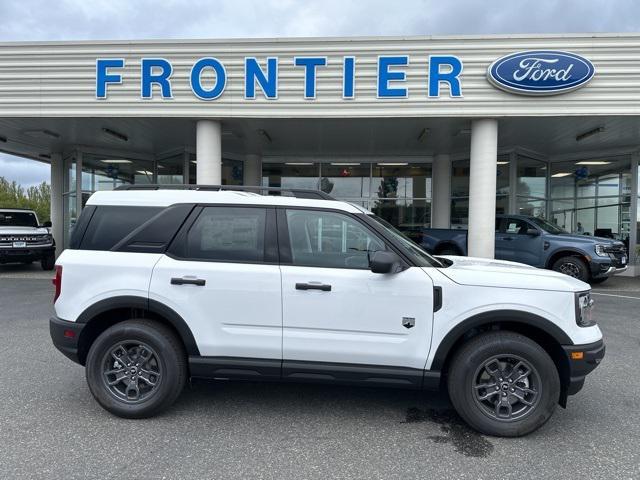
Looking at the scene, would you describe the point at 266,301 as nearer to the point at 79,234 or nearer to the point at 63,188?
the point at 79,234

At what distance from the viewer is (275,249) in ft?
11.6

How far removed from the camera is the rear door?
136 inches

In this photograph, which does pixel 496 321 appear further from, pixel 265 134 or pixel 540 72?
pixel 265 134

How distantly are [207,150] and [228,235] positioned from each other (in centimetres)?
781

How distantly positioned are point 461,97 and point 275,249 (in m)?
8.19

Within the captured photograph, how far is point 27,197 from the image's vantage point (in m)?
57.2

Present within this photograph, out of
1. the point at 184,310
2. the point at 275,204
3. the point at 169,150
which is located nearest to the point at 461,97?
the point at 275,204

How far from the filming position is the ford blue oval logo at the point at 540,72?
32.0 ft

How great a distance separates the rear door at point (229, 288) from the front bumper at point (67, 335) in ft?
2.39

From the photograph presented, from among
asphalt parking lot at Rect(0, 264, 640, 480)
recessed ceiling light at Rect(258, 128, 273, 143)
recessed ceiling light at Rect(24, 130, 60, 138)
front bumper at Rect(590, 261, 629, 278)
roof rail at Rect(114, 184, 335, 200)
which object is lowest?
asphalt parking lot at Rect(0, 264, 640, 480)

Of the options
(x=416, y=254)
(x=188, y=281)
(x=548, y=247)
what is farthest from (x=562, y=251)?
(x=188, y=281)

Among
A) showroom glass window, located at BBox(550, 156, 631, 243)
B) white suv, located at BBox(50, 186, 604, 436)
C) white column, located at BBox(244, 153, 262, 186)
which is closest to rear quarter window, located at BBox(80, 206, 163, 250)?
white suv, located at BBox(50, 186, 604, 436)

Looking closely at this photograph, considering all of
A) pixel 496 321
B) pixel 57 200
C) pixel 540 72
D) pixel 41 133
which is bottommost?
pixel 496 321

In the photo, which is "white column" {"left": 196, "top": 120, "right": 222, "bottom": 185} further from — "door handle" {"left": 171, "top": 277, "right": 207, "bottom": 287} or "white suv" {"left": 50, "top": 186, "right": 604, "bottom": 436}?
"door handle" {"left": 171, "top": 277, "right": 207, "bottom": 287}
